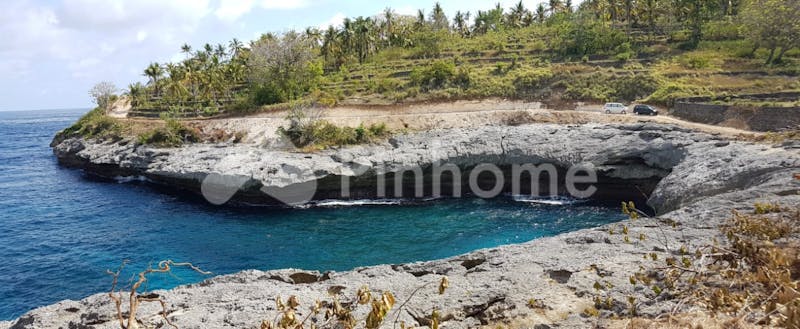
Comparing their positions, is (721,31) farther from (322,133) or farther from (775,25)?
(322,133)

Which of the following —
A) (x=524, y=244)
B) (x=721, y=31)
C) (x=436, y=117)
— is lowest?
(x=524, y=244)

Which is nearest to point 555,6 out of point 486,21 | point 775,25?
point 486,21

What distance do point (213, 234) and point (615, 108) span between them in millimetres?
40142

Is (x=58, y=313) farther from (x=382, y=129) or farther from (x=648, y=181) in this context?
(x=648, y=181)

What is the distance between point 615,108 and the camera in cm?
4669

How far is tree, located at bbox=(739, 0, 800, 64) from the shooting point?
52.2 m

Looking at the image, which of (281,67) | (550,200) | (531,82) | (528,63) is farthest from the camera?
(528,63)

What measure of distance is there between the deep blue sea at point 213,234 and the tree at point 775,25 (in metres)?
38.1

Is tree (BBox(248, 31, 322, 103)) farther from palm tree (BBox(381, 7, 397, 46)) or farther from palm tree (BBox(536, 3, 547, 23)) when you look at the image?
palm tree (BBox(536, 3, 547, 23))

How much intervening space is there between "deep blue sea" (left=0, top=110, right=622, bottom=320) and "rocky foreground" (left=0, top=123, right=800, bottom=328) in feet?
12.3

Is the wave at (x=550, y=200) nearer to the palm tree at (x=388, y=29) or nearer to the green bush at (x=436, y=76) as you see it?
the green bush at (x=436, y=76)

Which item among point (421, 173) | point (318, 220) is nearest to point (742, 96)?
point (421, 173)

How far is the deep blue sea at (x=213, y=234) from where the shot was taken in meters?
26.5

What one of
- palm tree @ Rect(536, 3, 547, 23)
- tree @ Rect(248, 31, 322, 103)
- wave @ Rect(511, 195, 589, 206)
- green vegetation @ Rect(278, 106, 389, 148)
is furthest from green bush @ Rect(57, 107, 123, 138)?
palm tree @ Rect(536, 3, 547, 23)
